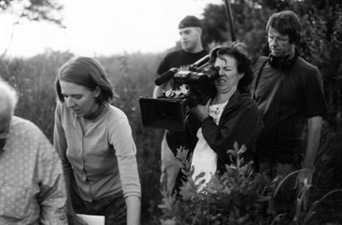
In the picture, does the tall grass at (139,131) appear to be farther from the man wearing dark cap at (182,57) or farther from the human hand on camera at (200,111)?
the human hand on camera at (200,111)

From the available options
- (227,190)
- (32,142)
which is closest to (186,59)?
(32,142)

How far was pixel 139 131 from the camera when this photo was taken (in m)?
6.18

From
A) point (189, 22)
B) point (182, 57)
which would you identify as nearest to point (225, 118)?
point (182, 57)

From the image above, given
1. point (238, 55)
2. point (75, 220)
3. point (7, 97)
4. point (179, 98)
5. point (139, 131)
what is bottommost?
point (139, 131)

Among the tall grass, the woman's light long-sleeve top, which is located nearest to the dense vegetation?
the tall grass

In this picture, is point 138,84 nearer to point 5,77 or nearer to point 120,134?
point 5,77

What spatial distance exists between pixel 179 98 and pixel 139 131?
3.35 metres

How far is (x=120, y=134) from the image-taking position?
2.72 metres

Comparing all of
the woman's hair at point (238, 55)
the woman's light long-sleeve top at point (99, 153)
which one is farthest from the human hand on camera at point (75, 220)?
the woman's hair at point (238, 55)

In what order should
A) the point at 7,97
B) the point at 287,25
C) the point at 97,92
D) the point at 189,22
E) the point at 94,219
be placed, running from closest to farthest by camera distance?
the point at 7,97 → the point at 94,219 → the point at 97,92 → the point at 287,25 → the point at 189,22

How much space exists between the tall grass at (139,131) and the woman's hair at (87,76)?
1.20m

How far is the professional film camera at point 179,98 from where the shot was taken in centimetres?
282

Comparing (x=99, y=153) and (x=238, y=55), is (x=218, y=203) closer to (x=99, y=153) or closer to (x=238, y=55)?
(x=99, y=153)

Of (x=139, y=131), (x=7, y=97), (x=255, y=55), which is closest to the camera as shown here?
(x=7, y=97)
